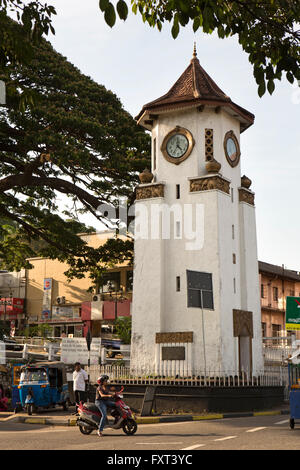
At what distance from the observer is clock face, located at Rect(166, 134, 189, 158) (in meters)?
24.9

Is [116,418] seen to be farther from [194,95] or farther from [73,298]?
[73,298]

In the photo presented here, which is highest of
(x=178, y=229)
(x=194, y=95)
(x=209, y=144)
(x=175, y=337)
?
(x=194, y=95)

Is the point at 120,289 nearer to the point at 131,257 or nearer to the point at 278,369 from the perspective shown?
the point at 131,257

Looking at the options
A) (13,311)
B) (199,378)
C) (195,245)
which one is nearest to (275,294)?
(13,311)

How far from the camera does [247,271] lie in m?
25.1

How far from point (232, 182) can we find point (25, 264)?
12985 mm

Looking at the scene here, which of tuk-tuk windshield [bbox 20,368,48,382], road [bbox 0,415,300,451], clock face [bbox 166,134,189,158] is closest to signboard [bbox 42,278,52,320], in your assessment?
clock face [bbox 166,134,189,158]

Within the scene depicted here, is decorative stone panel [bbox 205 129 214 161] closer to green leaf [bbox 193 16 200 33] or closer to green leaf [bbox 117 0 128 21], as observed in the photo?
green leaf [bbox 193 16 200 33]

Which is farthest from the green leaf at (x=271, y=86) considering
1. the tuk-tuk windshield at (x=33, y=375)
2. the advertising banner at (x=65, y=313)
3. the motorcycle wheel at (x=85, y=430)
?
the advertising banner at (x=65, y=313)

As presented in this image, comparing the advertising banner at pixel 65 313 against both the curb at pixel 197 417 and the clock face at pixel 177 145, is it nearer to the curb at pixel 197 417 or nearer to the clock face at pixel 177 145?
the clock face at pixel 177 145

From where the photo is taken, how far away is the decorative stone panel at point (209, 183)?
77.6 feet

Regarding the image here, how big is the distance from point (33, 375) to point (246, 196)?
11533 millimetres

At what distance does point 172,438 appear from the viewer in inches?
523
